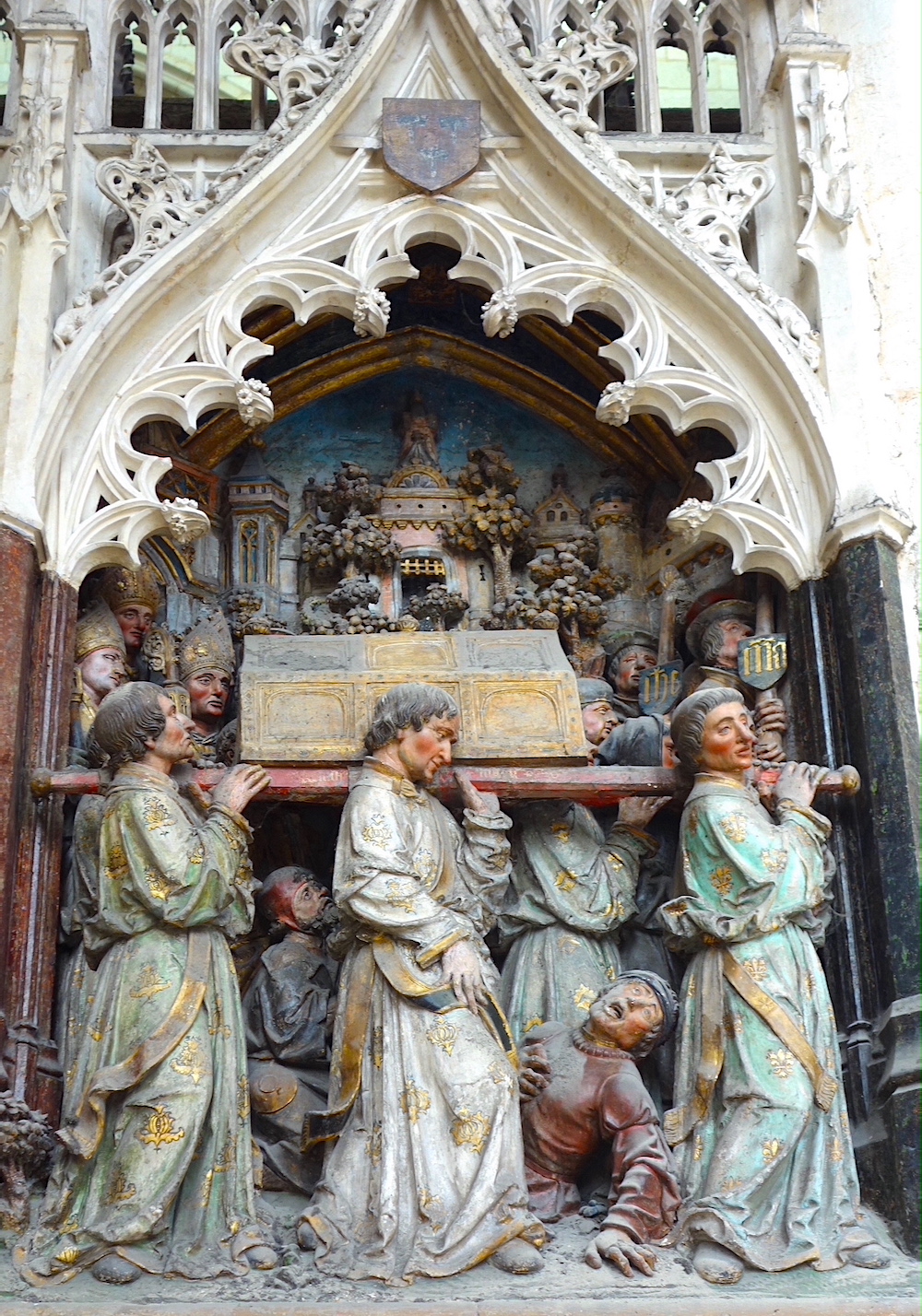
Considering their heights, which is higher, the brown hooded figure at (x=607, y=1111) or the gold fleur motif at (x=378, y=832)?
the gold fleur motif at (x=378, y=832)

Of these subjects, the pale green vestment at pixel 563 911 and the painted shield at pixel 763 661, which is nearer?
the pale green vestment at pixel 563 911

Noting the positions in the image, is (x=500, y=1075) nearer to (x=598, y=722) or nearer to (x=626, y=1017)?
(x=626, y=1017)

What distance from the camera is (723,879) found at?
25.3 ft

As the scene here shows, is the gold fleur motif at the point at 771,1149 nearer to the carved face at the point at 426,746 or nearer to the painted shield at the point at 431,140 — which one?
the carved face at the point at 426,746

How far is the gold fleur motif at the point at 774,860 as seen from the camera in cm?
766

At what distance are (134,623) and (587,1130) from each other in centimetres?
284

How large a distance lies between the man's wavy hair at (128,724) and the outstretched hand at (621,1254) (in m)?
2.38

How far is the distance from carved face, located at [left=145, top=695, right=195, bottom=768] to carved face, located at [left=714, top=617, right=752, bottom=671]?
86.7 inches

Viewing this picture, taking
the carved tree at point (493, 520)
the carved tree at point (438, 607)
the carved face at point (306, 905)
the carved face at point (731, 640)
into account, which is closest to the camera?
the carved face at point (306, 905)

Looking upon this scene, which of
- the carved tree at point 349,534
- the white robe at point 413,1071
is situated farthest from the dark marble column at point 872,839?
the carved tree at point 349,534

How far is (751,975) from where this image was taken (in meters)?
7.55

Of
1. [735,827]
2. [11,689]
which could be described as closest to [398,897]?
[735,827]

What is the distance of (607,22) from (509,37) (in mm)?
558

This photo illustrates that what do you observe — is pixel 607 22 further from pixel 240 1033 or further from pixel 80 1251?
pixel 80 1251
